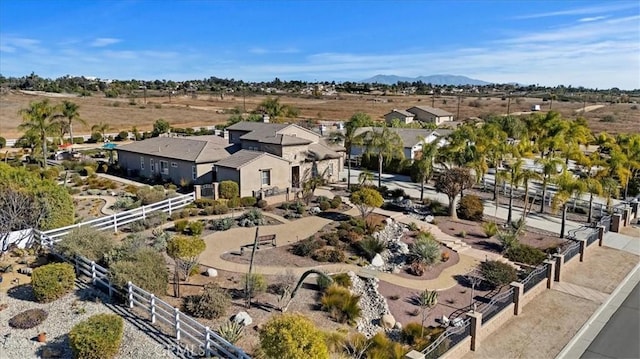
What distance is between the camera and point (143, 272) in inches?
683

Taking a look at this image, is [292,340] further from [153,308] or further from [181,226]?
[181,226]

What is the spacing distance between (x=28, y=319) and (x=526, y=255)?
20946mm

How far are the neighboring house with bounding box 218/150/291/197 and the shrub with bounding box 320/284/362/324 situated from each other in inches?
673

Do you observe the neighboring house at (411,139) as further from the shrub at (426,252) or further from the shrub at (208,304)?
the shrub at (208,304)

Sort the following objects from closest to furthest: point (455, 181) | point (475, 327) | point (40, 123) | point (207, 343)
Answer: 1. point (207, 343)
2. point (475, 327)
3. point (455, 181)
4. point (40, 123)

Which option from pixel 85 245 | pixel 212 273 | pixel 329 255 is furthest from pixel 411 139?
pixel 85 245

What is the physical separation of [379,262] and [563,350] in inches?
357

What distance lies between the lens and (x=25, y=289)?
18156mm

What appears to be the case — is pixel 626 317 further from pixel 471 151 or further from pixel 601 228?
pixel 471 151

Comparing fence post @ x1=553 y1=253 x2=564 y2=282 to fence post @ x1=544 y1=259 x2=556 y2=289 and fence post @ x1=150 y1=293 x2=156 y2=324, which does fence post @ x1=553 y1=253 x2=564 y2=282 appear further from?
fence post @ x1=150 y1=293 x2=156 y2=324

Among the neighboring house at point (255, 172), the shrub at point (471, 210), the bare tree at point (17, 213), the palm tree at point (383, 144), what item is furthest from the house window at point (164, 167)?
the shrub at point (471, 210)

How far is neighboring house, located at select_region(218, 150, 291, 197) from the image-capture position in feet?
110

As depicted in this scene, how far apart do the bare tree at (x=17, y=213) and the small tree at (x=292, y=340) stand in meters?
16.0

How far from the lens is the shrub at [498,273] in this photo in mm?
20103
